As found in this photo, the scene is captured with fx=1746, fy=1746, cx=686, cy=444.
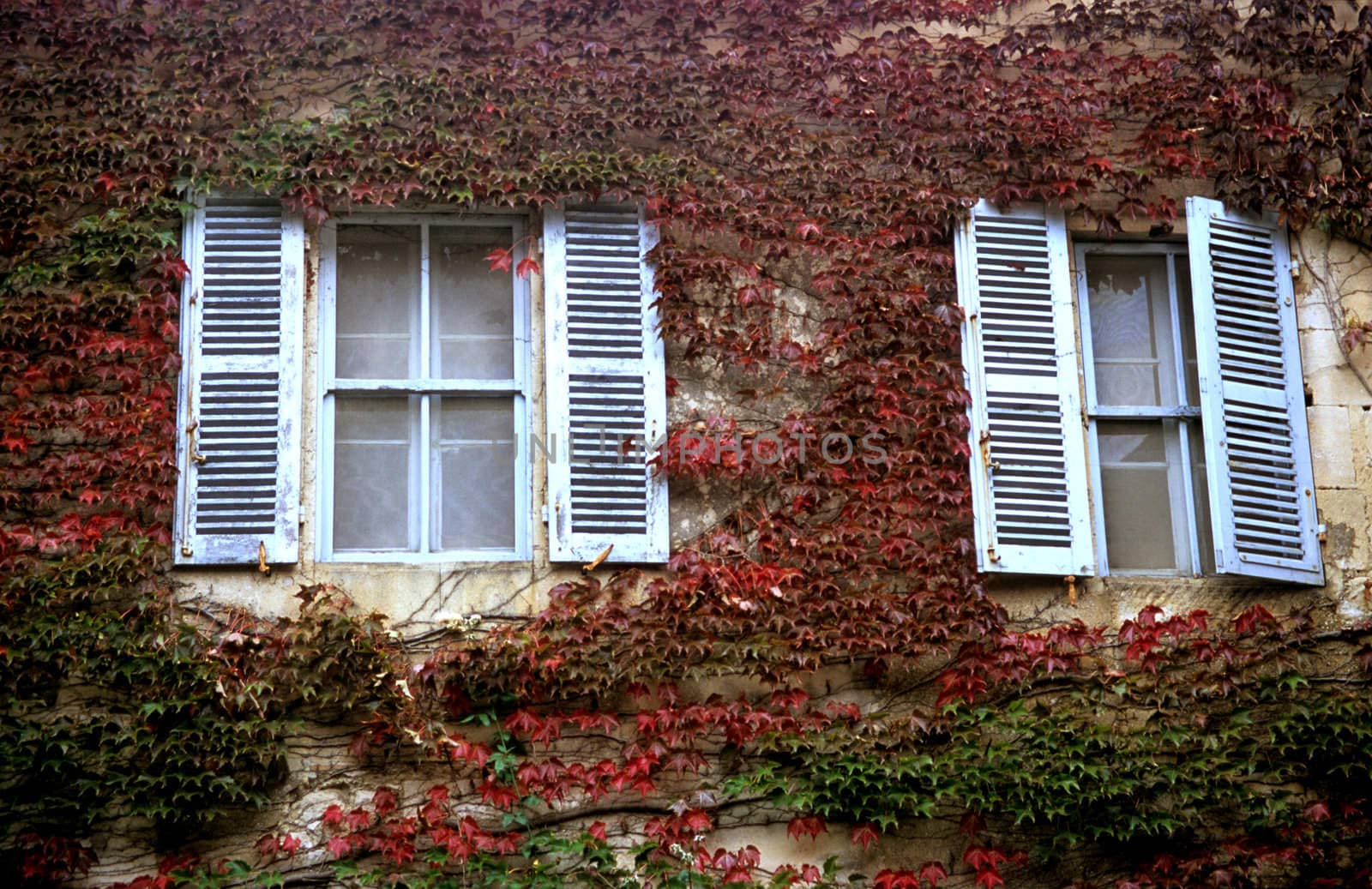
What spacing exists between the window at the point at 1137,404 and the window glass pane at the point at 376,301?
2.38 m

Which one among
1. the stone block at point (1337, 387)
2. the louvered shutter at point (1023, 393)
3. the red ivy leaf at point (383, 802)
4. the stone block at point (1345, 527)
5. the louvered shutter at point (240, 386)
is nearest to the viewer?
the red ivy leaf at point (383, 802)

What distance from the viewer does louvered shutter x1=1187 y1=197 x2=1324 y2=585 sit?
7.26 meters

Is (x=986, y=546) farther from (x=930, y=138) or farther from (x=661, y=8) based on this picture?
(x=661, y=8)

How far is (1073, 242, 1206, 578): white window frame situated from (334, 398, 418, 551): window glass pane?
2.90m

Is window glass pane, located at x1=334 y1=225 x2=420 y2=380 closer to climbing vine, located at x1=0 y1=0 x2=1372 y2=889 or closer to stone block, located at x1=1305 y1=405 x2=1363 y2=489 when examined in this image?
climbing vine, located at x1=0 y1=0 x2=1372 y2=889

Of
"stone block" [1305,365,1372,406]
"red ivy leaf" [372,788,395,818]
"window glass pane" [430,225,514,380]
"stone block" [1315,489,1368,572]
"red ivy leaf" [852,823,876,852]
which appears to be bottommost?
"red ivy leaf" [852,823,876,852]

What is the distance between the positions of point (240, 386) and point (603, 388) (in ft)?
4.86

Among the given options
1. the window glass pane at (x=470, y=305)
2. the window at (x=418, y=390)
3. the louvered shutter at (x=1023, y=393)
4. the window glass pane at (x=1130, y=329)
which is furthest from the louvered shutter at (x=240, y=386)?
the window glass pane at (x=1130, y=329)

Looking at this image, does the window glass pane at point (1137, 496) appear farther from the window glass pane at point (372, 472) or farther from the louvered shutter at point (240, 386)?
the louvered shutter at point (240, 386)

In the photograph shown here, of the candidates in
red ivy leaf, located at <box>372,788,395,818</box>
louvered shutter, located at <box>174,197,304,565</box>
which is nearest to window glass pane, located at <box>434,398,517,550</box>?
louvered shutter, located at <box>174,197,304,565</box>

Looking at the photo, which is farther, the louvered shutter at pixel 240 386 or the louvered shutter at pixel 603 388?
the louvered shutter at pixel 603 388

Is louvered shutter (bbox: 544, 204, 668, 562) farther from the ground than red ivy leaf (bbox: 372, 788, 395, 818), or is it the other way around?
louvered shutter (bbox: 544, 204, 668, 562)

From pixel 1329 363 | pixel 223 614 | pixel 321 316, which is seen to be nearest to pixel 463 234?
pixel 321 316

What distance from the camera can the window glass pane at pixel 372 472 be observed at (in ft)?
23.7
